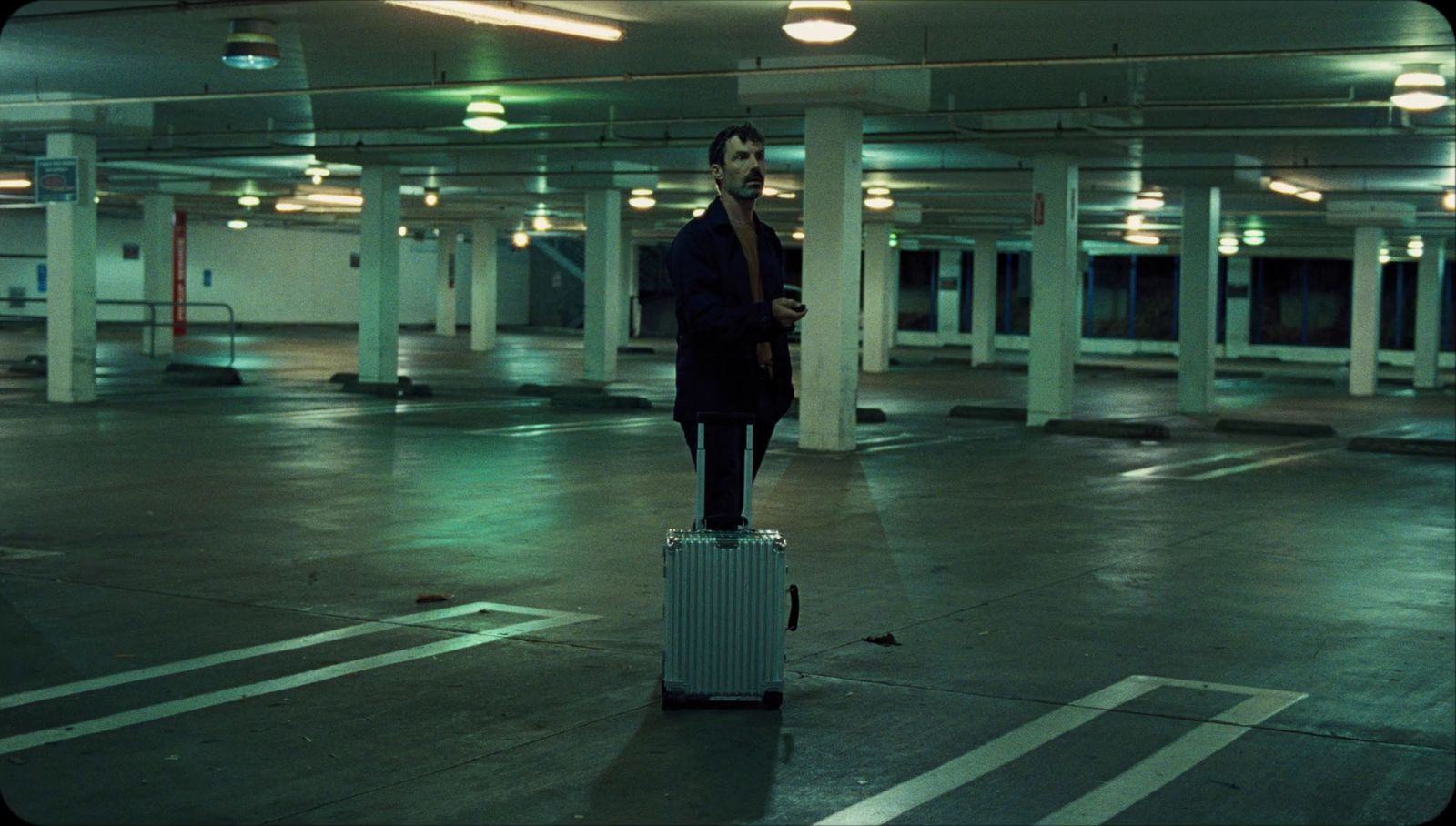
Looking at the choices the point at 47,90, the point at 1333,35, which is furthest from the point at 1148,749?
the point at 47,90

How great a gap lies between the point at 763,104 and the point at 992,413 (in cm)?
806

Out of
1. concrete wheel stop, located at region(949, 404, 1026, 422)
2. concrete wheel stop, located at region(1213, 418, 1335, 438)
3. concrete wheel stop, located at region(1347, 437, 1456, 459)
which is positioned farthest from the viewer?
concrete wheel stop, located at region(949, 404, 1026, 422)

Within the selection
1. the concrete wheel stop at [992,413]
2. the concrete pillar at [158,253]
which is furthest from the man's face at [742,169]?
the concrete pillar at [158,253]

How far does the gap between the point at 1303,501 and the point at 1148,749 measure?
8970 mm

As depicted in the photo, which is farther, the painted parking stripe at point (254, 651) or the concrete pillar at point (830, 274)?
the concrete pillar at point (830, 274)

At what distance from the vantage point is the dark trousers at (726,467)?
6086mm

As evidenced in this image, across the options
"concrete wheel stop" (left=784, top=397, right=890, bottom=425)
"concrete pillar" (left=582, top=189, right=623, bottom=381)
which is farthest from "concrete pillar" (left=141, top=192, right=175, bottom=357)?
"concrete wheel stop" (left=784, top=397, right=890, bottom=425)

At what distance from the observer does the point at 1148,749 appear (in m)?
5.45

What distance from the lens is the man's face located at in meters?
6.12

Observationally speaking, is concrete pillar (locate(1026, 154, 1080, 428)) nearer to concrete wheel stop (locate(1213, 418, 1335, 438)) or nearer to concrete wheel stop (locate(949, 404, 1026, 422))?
concrete wheel stop (locate(949, 404, 1026, 422))

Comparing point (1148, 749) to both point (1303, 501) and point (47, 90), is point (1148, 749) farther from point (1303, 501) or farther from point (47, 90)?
point (47, 90)

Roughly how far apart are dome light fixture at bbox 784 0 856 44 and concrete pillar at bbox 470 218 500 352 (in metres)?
32.7

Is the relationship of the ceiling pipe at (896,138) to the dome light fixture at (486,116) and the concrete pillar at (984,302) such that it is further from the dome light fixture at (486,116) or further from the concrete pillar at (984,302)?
the concrete pillar at (984,302)

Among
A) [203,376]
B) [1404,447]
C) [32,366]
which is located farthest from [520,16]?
[32,366]
